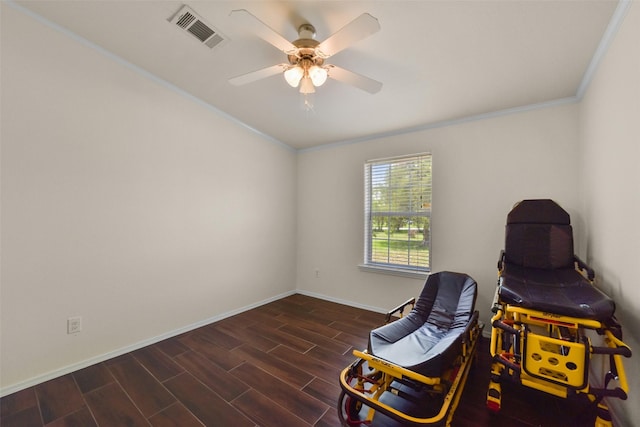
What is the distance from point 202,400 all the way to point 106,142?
2238mm

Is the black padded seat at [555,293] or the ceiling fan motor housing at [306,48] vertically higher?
the ceiling fan motor housing at [306,48]

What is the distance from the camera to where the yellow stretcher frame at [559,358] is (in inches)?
49.9

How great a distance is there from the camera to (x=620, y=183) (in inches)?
59.5

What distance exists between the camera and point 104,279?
85.4 inches

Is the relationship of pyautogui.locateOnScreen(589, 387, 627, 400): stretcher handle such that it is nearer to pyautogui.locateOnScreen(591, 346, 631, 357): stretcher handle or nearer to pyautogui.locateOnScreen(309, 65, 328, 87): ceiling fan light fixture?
pyautogui.locateOnScreen(591, 346, 631, 357): stretcher handle

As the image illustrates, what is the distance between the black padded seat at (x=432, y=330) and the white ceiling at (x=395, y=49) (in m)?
1.82

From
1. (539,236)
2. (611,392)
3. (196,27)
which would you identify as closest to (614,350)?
(611,392)

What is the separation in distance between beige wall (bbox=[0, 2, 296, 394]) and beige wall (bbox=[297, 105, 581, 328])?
1277mm

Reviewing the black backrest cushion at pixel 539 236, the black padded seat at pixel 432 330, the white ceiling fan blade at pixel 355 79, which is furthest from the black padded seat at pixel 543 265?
the white ceiling fan blade at pixel 355 79

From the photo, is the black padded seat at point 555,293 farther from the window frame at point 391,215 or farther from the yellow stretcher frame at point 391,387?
the window frame at point 391,215

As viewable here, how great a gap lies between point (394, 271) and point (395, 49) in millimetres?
2446

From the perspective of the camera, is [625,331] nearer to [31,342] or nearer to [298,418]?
[298,418]

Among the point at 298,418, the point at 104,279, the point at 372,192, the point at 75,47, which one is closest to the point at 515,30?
the point at 372,192

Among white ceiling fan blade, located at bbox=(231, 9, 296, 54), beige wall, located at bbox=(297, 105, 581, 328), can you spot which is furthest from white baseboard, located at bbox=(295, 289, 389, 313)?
white ceiling fan blade, located at bbox=(231, 9, 296, 54)
